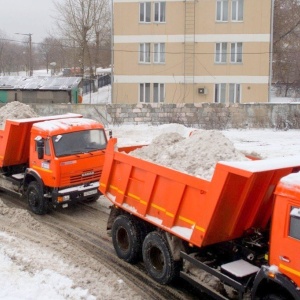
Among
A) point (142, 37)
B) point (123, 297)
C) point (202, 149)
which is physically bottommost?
point (123, 297)

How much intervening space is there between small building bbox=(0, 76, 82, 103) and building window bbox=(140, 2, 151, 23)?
6.73m

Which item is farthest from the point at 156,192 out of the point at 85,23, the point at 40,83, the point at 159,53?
the point at 85,23

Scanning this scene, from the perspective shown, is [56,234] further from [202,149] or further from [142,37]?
[142,37]

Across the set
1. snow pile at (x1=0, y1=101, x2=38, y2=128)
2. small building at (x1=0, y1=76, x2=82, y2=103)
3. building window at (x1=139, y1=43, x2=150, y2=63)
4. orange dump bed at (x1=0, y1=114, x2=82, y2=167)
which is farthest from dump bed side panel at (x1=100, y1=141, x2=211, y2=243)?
building window at (x1=139, y1=43, x2=150, y2=63)

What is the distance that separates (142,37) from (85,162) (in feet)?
81.4

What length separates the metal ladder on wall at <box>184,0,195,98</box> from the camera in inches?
1346

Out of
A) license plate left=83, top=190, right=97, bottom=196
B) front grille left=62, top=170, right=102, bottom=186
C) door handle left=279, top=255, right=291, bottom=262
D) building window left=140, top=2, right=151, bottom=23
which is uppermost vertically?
building window left=140, top=2, right=151, bottom=23

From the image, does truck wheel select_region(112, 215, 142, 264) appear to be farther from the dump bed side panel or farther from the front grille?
the front grille

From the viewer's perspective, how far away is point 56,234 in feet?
35.1

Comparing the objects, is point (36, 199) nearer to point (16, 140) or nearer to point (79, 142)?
point (79, 142)

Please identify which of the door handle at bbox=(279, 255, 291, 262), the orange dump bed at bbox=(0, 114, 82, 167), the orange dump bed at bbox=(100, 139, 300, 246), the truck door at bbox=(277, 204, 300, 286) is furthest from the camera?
the orange dump bed at bbox=(0, 114, 82, 167)

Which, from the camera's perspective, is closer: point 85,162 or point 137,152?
point 137,152

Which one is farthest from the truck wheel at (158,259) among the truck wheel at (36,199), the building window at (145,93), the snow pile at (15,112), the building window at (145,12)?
the building window at (145,12)

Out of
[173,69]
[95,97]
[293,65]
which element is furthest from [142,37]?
[293,65]
